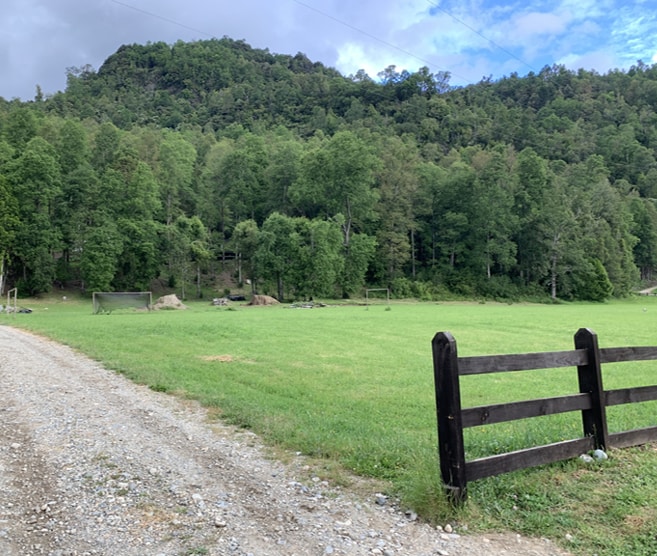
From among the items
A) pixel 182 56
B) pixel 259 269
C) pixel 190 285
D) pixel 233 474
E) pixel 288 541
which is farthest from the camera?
pixel 182 56

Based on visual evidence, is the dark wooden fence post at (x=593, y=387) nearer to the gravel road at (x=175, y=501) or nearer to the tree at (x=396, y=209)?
the gravel road at (x=175, y=501)

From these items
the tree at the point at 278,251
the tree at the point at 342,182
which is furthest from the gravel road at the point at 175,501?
the tree at the point at 342,182

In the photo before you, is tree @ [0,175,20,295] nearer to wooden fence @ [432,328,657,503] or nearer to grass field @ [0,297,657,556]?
grass field @ [0,297,657,556]

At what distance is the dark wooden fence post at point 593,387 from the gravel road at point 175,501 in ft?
6.39

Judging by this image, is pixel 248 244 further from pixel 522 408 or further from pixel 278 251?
pixel 522 408

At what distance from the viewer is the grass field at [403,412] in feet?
12.6

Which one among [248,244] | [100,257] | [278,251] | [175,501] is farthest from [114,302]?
[175,501]

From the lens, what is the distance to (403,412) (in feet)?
25.7

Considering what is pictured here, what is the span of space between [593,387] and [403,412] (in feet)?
11.7

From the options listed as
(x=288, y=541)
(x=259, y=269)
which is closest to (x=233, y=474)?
(x=288, y=541)

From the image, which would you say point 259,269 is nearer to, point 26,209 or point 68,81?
point 26,209

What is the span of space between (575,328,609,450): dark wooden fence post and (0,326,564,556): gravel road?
195 cm

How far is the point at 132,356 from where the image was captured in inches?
516

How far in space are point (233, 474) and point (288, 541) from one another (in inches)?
59.0
